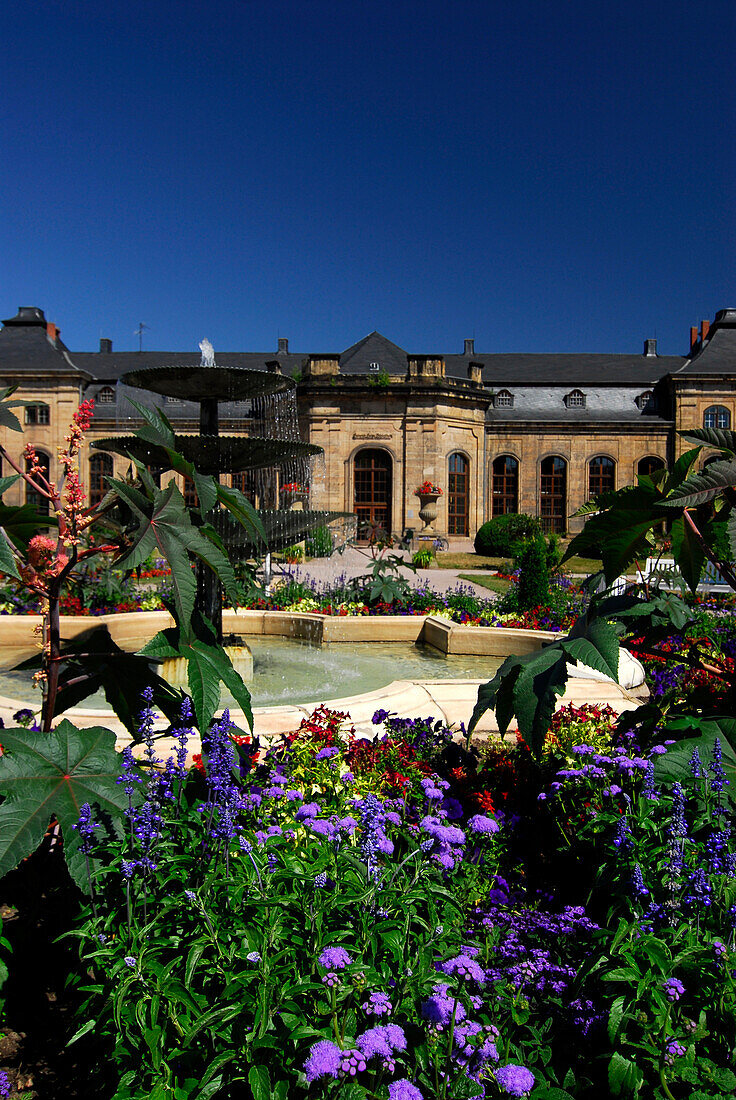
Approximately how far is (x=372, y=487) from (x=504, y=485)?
276 inches

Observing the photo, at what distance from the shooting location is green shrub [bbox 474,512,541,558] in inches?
981

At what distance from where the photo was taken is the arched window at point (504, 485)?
31.9 m

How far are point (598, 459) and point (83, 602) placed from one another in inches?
1075

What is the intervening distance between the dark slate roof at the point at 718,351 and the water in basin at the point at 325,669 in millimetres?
27924

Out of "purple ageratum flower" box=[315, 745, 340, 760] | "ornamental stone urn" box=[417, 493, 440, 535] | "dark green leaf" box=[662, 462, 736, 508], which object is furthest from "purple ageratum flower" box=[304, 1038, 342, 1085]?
"ornamental stone urn" box=[417, 493, 440, 535]

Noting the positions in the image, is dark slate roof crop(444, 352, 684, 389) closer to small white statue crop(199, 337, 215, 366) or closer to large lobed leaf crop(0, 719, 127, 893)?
small white statue crop(199, 337, 215, 366)

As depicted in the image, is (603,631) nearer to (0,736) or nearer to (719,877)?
(719,877)

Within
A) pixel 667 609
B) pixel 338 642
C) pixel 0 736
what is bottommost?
pixel 338 642

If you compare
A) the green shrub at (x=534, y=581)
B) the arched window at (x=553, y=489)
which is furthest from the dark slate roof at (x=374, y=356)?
the green shrub at (x=534, y=581)

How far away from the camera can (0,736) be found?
1961mm

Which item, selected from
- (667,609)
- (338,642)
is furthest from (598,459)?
(667,609)

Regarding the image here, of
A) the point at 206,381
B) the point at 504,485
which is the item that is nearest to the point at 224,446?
the point at 206,381

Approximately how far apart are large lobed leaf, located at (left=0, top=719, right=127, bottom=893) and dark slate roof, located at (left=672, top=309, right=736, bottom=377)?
109 ft

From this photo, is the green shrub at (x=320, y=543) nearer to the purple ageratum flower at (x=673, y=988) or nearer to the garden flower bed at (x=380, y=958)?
the garden flower bed at (x=380, y=958)
